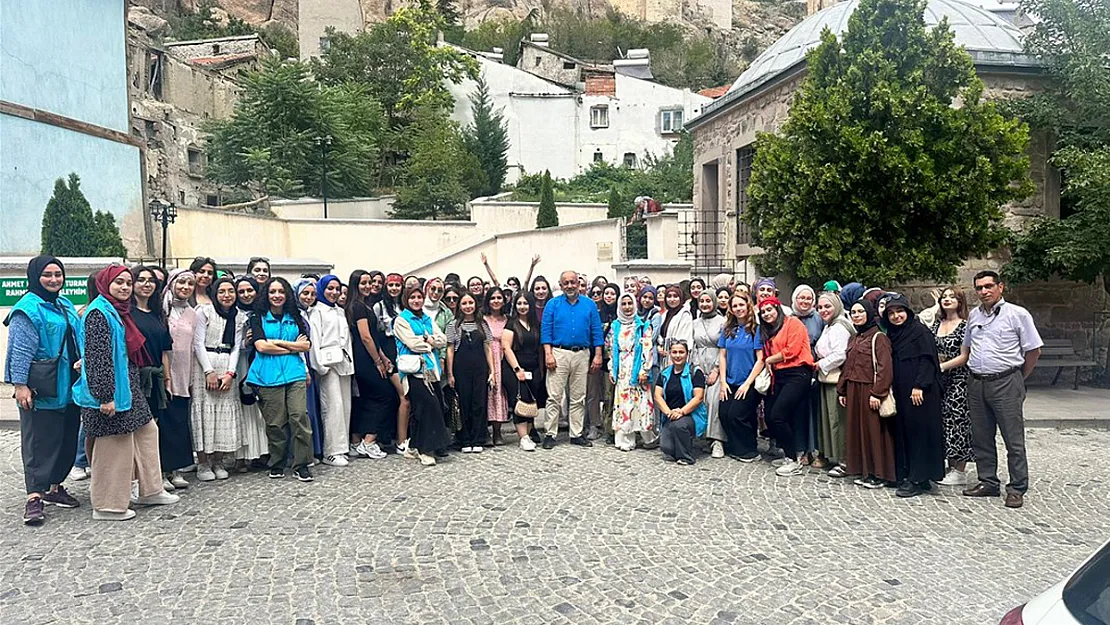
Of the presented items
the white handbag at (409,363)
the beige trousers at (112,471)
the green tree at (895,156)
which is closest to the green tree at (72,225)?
the white handbag at (409,363)

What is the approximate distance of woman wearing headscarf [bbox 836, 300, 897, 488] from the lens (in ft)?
20.8

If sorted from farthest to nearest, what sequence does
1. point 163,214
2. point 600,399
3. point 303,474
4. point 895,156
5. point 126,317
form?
point 163,214 < point 895,156 < point 600,399 < point 303,474 < point 126,317

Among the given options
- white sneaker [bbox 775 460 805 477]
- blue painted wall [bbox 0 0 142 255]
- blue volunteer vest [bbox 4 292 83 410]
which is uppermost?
blue painted wall [bbox 0 0 142 255]

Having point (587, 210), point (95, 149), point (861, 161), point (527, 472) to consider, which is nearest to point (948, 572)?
point (527, 472)

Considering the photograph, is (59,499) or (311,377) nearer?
(59,499)

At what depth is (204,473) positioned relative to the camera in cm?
678

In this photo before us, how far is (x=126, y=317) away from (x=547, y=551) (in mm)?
3692

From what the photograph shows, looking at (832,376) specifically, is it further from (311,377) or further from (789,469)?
(311,377)

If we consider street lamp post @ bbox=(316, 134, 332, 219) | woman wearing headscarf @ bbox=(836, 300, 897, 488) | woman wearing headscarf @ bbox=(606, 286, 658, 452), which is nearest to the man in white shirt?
woman wearing headscarf @ bbox=(836, 300, 897, 488)

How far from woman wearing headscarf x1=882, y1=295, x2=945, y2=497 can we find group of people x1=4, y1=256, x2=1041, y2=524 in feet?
0.06

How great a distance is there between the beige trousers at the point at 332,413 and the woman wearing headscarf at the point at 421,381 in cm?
63

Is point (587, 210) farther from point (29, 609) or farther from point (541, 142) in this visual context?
point (29, 609)

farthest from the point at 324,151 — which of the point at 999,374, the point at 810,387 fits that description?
the point at 999,374

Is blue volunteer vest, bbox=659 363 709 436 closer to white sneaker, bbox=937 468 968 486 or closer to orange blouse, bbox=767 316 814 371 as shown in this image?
orange blouse, bbox=767 316 814 371
